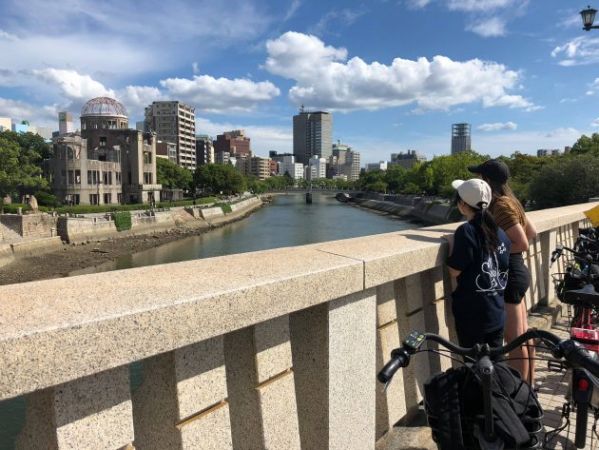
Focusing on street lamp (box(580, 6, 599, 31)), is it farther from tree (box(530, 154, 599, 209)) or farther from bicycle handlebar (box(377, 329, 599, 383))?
tree (box(530, 154, 599, 209))

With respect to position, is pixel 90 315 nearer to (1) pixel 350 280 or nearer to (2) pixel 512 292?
(1) pixel 350 280

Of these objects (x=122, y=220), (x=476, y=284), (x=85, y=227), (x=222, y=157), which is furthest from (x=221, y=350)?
(x=222, y=157)

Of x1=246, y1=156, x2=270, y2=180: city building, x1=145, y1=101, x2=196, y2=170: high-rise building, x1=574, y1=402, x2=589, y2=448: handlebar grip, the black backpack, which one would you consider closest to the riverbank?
the black backpack

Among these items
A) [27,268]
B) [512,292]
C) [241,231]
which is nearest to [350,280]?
[512,292]

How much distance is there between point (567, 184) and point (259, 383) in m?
34.5

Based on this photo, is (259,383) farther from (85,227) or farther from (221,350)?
(85,227)

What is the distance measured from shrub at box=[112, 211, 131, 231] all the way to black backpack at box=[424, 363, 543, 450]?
162 ft

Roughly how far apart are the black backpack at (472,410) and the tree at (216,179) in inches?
3594

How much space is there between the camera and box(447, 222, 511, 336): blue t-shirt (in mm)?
2916

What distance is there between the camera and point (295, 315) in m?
2.50

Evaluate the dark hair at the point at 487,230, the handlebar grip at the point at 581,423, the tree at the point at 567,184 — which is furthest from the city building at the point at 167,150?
the handlebar grip at the point at 581,423

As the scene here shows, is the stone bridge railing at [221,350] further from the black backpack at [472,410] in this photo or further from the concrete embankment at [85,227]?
the concrete embankment at [85,227]

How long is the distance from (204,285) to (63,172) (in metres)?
60.9

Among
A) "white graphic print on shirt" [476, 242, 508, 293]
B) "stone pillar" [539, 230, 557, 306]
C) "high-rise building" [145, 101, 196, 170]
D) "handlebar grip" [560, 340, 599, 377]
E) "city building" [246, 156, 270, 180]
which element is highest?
"high-rise building" [145, 101, 196, 170]
